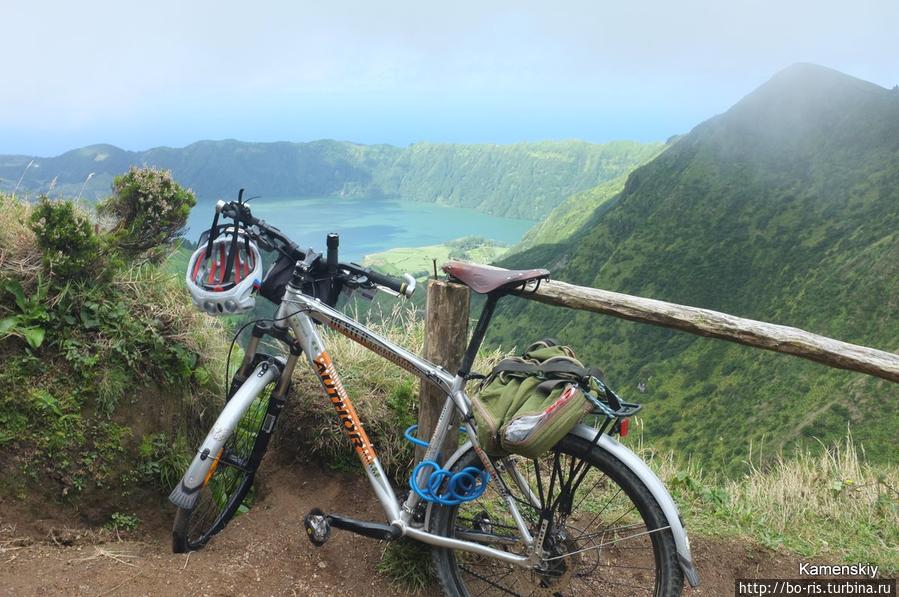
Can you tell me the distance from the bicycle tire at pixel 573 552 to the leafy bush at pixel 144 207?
8.98ft

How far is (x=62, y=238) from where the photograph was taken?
3.99 metres

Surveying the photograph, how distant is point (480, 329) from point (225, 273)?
1.23m

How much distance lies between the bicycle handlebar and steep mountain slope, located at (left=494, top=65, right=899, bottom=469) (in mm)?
36627

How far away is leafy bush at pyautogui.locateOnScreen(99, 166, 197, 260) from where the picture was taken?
15.3 feet

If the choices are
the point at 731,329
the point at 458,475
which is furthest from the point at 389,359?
the point at 731,329

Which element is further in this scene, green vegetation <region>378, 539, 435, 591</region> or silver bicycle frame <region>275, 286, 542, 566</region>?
green vegetation <region>378, 539, 435, 591</region>

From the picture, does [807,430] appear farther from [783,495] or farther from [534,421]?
[534,421]

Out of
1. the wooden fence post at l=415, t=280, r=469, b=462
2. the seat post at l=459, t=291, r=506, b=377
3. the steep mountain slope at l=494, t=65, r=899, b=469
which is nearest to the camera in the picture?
the seat post at l=459, t=291, r=506, b=377

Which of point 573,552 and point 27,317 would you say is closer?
point 573,552

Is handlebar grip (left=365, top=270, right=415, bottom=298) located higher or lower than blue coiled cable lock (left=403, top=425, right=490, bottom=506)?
higher

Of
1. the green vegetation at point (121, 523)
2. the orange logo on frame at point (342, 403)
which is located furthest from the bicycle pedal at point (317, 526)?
the green vegetation at point (121, 523)

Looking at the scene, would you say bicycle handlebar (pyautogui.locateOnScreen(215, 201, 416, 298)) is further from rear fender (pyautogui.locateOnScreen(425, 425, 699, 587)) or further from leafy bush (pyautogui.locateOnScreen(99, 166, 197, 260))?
leafy bush (pyautogui.locateOnScreen(99, 166, 197, 260))

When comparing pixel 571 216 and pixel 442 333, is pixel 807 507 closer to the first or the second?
pixel 442 333

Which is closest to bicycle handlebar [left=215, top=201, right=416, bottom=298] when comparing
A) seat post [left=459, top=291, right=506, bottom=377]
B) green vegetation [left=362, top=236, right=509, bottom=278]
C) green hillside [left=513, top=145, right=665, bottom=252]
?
seat post [left=459, top=291, right=506, bottom=377]
